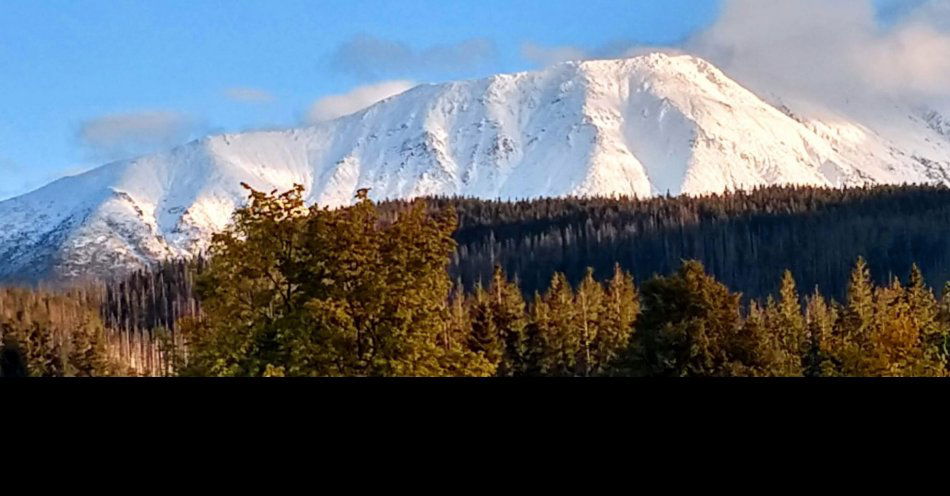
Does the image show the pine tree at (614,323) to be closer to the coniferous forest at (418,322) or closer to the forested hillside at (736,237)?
the coniferous forest at (418,322)

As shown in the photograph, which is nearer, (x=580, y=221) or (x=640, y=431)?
(x=640, y=431)

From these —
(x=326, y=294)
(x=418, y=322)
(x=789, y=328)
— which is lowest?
(x=789, y=328)

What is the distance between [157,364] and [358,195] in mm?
49427

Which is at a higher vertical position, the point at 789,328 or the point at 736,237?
the point at 736,237

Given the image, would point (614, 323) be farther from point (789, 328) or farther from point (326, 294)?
point (326, 294)

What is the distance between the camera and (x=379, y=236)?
640 inches

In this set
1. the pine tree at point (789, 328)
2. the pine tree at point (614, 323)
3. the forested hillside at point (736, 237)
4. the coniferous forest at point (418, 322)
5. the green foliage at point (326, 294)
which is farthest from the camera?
the forested hillside at point (736, 237)

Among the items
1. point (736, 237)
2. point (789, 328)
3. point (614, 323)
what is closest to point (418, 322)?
point (789, 328)

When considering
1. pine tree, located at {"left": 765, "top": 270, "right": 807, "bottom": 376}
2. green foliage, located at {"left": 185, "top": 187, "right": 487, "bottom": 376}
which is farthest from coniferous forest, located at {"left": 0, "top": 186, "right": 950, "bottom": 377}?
pine tree, located at {"left": 765, "top": 270, "right": 807, "bottom": 376}

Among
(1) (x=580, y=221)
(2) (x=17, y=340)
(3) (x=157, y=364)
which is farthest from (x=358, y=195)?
(1) (x=580, y=221)

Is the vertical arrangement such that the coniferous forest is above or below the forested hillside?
below

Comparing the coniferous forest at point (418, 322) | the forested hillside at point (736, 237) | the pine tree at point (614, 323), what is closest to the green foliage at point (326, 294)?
the coniferous forest at point (418, 322)

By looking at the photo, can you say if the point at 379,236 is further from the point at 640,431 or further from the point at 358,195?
the point at 640,431

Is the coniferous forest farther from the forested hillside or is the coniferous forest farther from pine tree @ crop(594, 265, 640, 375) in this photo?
the forested hillside
